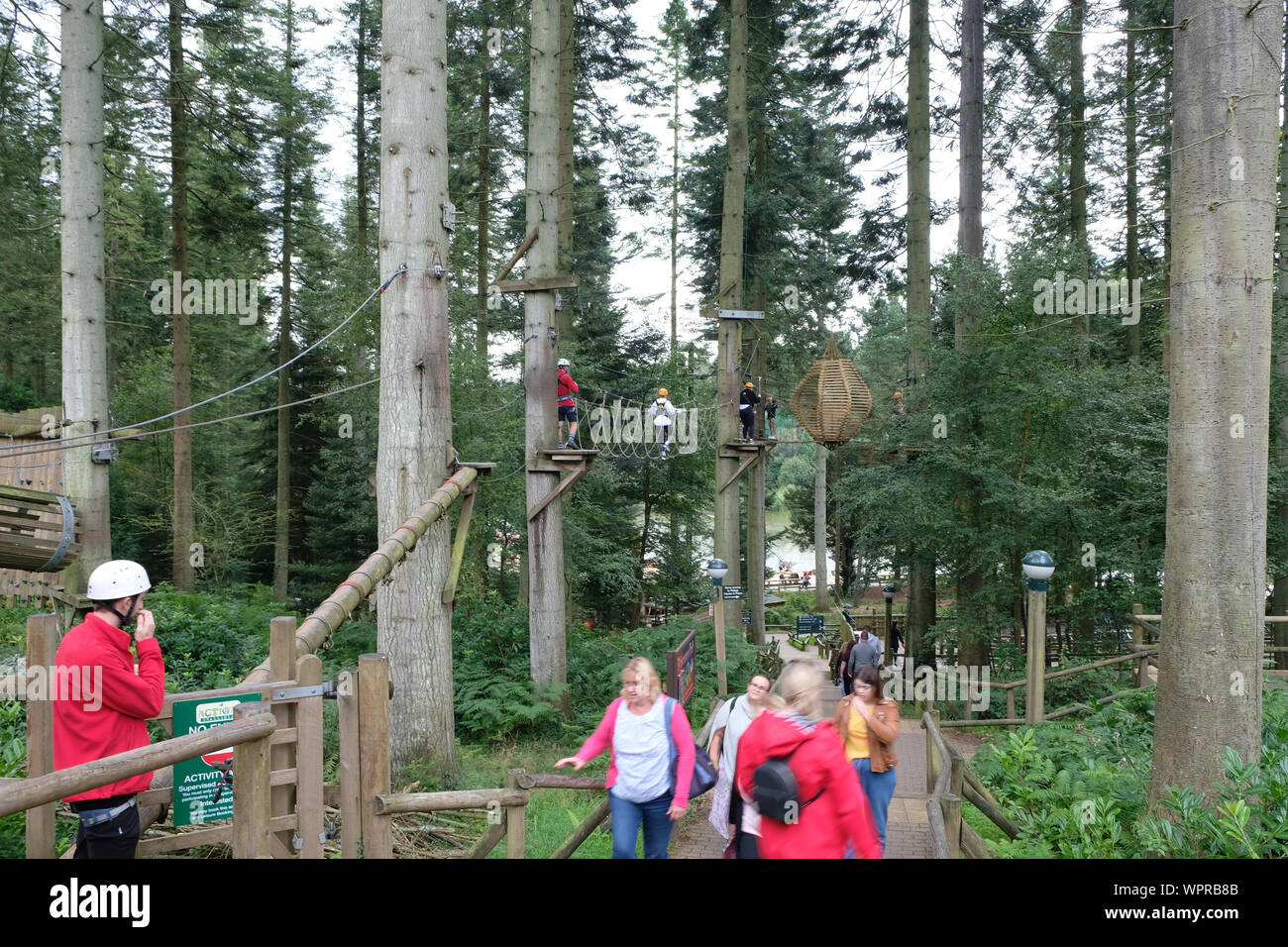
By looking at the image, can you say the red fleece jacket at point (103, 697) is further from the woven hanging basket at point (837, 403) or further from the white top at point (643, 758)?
the woven hanging basket at point (837, 403)

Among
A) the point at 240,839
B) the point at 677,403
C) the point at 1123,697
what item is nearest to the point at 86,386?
the point at 240,839

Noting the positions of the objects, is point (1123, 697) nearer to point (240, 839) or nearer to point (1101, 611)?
point (1101, 611)

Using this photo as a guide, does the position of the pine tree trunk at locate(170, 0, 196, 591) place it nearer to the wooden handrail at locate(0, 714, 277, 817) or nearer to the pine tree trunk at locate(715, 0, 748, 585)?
the pine tree trunk at locate(715, 0, 748, 585)

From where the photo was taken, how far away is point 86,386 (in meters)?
10.0

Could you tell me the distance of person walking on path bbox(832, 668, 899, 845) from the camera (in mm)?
5723

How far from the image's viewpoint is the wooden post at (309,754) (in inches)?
158

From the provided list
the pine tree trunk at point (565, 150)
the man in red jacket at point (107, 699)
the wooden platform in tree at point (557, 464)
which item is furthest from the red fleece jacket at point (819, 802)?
the pine tree trunk at point (565, 150)

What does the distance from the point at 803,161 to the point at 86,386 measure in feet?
59.7

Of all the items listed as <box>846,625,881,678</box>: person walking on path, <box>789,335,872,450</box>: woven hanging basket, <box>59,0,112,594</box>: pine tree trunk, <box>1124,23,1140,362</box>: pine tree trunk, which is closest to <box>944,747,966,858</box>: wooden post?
<box>846,625,881,678</box>: person walking on path

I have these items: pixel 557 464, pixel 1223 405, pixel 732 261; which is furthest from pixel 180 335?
pixel 1223 405

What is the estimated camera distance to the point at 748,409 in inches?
652

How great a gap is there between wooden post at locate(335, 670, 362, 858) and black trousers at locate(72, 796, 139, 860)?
938mm

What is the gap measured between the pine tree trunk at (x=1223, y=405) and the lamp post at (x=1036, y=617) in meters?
2.11

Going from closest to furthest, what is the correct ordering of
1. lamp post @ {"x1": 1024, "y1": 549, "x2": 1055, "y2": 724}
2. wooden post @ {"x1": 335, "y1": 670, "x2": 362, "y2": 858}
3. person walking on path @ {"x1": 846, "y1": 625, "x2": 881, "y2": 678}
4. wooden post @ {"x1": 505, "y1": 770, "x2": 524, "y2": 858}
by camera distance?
wooden post @ {"x1": 335, "y1": 670, "x2": 362, "y2": 858} < wooden post @ {"x1": 505, "y1": 770, "x2": 524, "y2": 858} < lamp post @ {"x1": 1024, "y1": 549, "x2": 1055, "y2": 724} < person walking on path @ {"x1": 846, "y1": 625, "x2": 881, "y2": 678}
